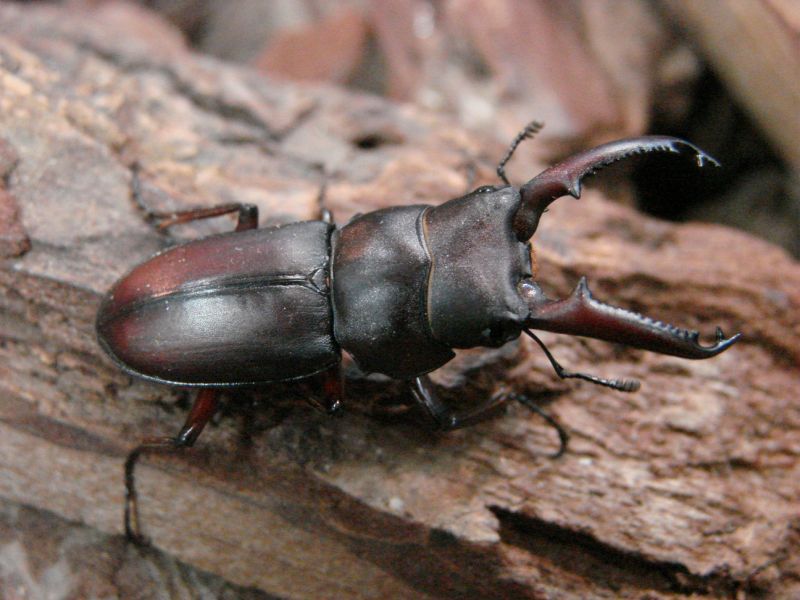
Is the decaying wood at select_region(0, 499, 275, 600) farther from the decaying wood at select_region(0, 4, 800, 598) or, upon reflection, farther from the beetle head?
the beetle head

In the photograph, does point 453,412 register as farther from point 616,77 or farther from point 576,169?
point 616,77

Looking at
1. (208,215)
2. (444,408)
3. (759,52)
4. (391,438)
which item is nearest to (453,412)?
(444,408)

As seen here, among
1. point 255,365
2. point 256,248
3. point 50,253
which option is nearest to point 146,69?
point 50,253

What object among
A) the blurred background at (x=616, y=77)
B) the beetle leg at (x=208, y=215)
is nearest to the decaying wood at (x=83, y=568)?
the beetle leg at (x=208, y=215)

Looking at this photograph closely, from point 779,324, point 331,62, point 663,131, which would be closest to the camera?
point 779,324

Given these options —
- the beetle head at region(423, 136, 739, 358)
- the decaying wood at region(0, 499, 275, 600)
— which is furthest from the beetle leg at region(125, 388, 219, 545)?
the beetle head at region(423, 136, 739, 358)

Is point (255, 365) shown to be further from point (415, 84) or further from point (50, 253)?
point (415, 84)

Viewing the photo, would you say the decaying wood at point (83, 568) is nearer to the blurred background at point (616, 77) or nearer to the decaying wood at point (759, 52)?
the blurred background at point (616, 77)
